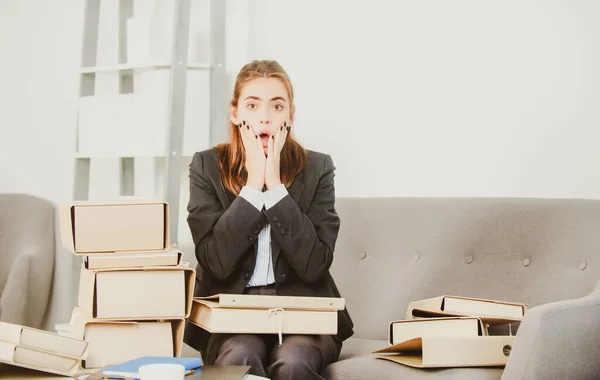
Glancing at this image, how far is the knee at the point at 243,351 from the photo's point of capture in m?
1.81

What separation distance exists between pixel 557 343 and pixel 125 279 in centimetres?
99

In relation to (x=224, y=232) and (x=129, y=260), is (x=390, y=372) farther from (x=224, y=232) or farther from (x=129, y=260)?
(x=129, y=260)

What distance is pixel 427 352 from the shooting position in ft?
6.02

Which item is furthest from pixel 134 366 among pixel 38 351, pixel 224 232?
pixel 224 232

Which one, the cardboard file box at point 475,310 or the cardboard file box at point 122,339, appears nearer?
the cardboard file box at point 122,339

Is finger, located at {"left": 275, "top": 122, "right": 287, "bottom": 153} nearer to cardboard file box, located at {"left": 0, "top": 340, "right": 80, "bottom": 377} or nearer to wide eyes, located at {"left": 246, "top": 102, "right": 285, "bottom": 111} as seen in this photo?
wide eyes, located at {"left": 246, "top": 102, "right": 285, "bottom": 111}

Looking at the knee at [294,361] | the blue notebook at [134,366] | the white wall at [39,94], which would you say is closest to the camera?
the blue notebook at [134,366]

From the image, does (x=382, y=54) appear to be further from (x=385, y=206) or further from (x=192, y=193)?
(x=192, y=193)

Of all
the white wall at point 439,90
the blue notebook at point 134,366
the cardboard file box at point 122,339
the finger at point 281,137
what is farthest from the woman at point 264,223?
the white wall at point 439,90

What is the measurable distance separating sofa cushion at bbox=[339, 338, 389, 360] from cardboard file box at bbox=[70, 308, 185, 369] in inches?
19.2

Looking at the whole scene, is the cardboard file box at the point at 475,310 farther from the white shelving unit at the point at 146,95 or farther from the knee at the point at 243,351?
the white shelving unit at the point at 146,95

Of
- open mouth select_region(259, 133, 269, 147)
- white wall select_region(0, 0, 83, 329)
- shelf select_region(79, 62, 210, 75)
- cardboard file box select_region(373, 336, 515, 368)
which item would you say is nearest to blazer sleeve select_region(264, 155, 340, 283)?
open mouth select_region(259, 133, 269, 147)

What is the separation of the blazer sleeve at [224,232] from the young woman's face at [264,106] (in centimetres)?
24

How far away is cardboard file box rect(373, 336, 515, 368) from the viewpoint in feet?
6.03
